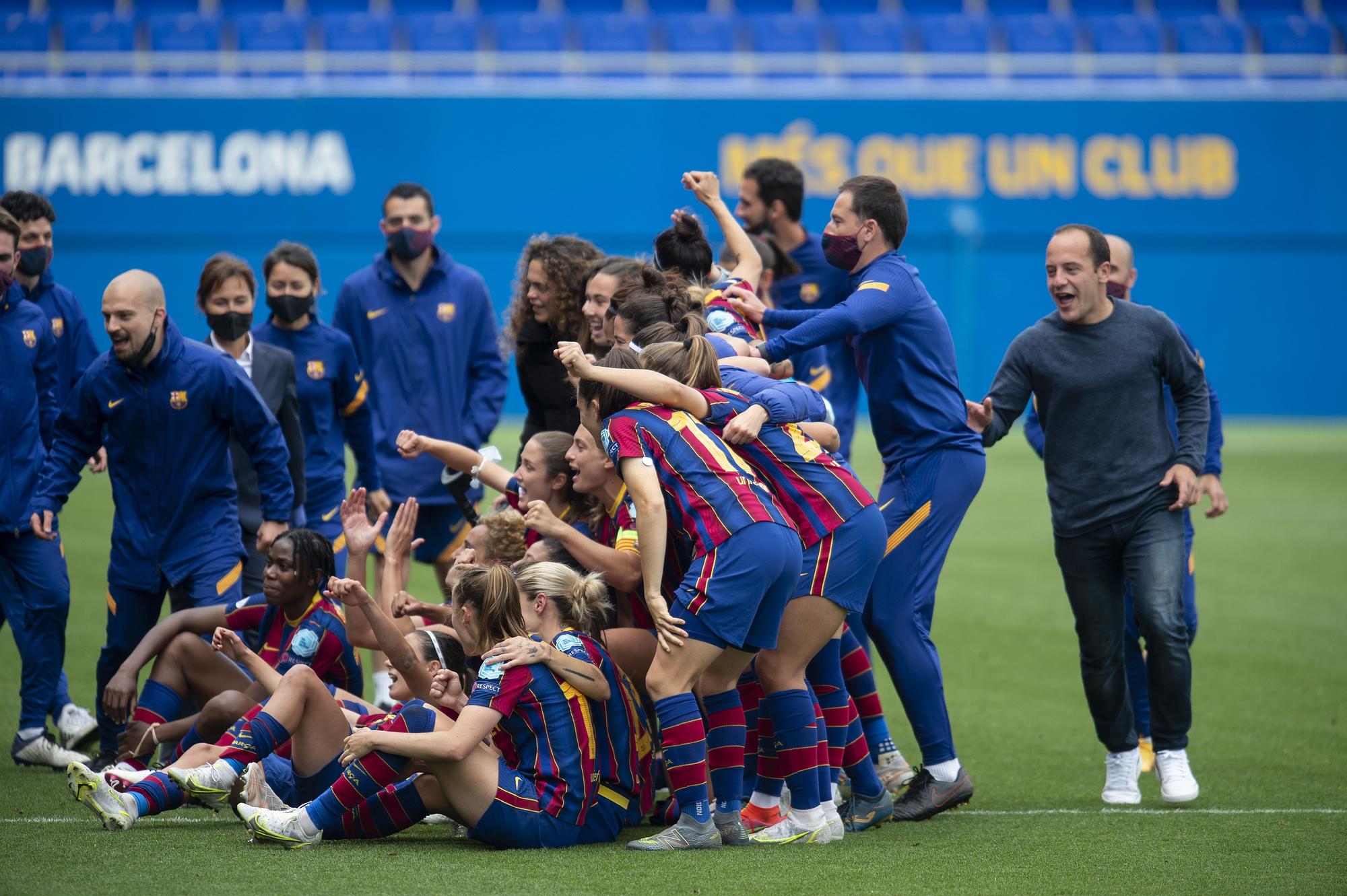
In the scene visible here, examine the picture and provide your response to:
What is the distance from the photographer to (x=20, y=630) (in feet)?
19.9

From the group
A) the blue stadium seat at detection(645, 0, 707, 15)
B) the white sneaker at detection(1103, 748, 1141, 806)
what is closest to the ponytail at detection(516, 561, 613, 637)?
the white sneaker at detection(1103, 748, 1141, 806)

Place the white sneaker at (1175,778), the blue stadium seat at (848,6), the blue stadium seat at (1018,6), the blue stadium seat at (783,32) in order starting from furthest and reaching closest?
the blue stadium seat at (1018,6) → the blue stadium seat at (848,6) → the blue stadium seat at (783,32) → the white sneaker at (1175,778)

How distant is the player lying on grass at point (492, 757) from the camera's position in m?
4.39

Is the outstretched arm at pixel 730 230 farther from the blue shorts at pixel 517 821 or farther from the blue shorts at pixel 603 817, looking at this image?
the blue shorts at pixel 517 821

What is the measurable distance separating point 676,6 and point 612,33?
8.34 ft

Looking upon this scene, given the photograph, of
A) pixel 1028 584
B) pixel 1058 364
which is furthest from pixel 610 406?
pixel 1028 584

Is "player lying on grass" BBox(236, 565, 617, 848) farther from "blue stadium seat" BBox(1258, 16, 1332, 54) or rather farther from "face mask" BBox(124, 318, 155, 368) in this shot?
"blue stadium seat" BBox(1258, 16, 1332, 54)

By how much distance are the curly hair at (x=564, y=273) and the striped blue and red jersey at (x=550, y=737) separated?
7.48 ft

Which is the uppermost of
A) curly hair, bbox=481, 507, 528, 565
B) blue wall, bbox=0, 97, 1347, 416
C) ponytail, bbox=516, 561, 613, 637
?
blue wall, bbox=0, 97, 1347, 416

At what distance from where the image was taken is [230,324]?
654 centimetres

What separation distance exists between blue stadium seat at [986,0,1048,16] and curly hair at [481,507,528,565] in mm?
25272

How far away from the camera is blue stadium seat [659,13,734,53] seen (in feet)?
85.9

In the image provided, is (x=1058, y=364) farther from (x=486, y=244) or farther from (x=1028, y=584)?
(x=486, y=244)

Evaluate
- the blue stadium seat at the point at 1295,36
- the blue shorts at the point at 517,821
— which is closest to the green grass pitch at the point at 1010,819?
the blue shorts at the point at 517,821
